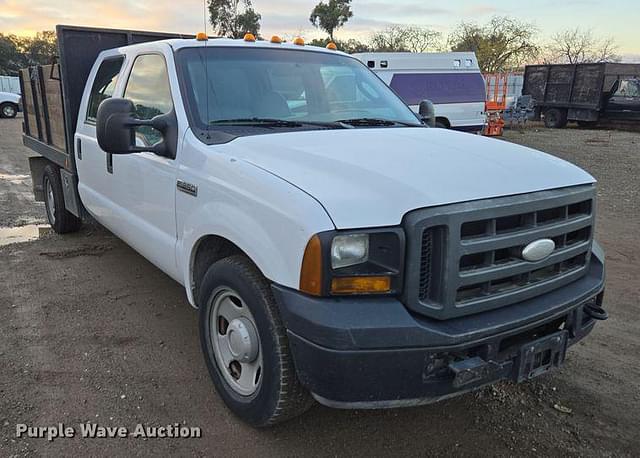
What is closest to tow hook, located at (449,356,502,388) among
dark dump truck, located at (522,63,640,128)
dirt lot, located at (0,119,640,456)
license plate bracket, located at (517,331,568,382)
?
license plate bracket, located at (517,331,568,382)

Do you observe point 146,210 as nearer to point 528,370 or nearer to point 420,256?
point 420,256

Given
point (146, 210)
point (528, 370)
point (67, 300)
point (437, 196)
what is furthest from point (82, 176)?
point (528, 370)

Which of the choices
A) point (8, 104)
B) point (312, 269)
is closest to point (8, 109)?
point (8, 104)

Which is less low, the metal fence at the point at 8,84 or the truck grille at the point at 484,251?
the truck grille at the point at 484,251

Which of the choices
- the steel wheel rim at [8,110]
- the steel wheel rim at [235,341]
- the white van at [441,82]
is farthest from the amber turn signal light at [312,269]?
the steel wheel rim at [8,110]

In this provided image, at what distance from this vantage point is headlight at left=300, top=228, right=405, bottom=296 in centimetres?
218

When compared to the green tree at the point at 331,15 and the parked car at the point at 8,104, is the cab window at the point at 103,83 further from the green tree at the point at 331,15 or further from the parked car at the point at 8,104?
the green tree at the point at 331,15

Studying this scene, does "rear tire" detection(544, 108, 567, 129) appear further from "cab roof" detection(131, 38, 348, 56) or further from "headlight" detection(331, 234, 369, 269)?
"headlight" detection(331, 234, 369, 269)

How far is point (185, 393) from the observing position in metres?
3.21

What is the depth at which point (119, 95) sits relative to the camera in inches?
162

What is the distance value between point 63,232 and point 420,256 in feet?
17.7

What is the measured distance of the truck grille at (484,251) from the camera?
2.21 m

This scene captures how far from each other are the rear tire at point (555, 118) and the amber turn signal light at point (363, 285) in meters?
25.0

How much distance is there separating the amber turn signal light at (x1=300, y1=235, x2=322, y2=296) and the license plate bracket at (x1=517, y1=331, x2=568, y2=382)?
98 cm
